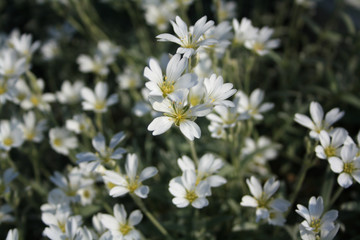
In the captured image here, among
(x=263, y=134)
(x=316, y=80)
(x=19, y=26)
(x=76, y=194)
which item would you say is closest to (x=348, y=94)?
(x=316, y=80)

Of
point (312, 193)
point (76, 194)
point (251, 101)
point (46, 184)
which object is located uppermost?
point (251, 101)

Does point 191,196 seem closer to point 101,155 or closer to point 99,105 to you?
point 101,155

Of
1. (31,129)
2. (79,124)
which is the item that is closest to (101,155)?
(79,124)

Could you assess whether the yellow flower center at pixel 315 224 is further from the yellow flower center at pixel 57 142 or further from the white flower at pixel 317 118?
the yellow flower center at pixel 57 142

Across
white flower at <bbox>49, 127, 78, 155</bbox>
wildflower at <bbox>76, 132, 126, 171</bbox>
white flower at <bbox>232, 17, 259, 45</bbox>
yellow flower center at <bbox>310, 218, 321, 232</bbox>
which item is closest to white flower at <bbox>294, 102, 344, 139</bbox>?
yellow flower center at <bbox>310, 218, 321, 232</bbox>

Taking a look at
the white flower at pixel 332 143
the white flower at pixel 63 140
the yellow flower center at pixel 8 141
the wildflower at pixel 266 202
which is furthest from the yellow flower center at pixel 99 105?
the white flower at pixel 332 143

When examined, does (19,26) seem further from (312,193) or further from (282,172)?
(312,193)
